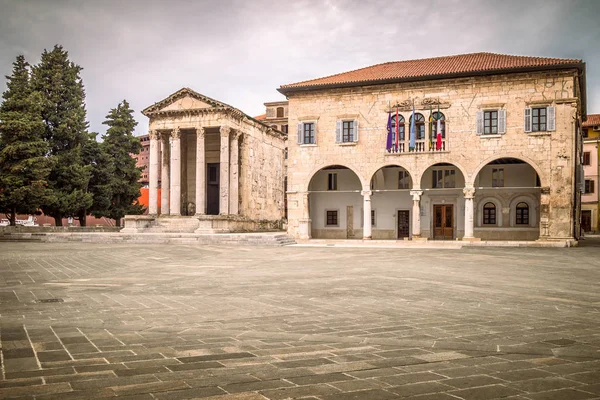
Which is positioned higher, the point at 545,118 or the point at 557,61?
the point at 557,61

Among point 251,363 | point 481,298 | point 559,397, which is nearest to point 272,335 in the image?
point 251,363

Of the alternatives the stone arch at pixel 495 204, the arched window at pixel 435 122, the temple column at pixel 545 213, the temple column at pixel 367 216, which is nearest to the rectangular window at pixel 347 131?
the temple column at pixel 367 216

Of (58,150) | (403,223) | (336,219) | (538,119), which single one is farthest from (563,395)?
(58,150)

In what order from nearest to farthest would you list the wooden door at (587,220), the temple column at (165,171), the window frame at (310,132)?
the window frame at (310,132) → the temple column at (165,171) → the wooden door at (587,220)

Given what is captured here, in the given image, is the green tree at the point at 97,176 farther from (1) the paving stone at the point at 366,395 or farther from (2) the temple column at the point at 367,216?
(1) the paving stone at the point at 366,395

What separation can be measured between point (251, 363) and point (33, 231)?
33343mm

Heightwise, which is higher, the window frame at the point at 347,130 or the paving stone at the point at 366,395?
the window frame at the point at 347,130

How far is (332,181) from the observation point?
35.4m

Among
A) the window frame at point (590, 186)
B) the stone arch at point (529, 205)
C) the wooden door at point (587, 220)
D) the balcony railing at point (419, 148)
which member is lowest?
the wooden door at point (587, 220)

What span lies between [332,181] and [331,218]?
2672 mm

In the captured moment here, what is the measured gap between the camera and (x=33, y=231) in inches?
1297

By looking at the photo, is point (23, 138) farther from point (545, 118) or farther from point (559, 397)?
point (559, 397)

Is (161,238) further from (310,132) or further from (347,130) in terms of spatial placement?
(347,130)

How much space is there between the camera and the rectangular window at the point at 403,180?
34250mm
